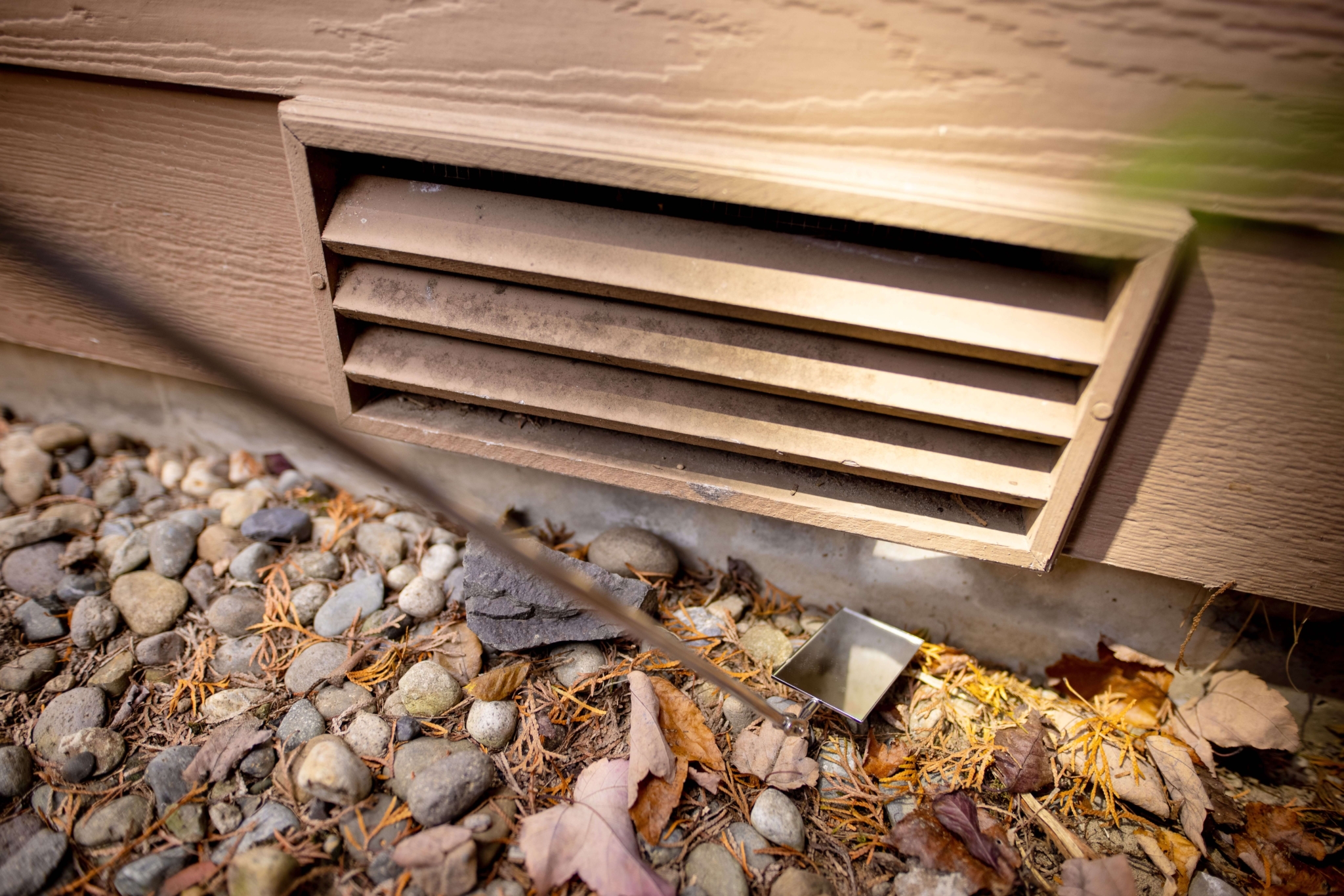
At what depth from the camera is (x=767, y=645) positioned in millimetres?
1835

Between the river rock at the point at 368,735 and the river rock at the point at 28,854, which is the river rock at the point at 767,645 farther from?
the river rock at the point at 28,854

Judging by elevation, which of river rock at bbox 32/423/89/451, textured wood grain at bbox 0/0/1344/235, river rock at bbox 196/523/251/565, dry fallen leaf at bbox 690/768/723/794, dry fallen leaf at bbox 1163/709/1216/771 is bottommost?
dry fallen leaf at bbox 1163/709/1216/771

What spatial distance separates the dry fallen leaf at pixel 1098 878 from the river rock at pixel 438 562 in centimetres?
165

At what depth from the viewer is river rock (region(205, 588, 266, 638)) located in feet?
5.94

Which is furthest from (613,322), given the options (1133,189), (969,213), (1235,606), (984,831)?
(1235,606)

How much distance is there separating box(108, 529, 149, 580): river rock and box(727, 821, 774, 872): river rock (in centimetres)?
180

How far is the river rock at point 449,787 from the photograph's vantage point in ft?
4.54

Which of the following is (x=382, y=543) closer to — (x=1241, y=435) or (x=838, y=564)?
(x=838, y=564)

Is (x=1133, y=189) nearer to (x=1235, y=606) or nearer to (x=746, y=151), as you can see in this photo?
(x=746, y=151)

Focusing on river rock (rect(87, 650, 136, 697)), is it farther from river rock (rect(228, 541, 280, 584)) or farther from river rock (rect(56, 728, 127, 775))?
river rock (rect(228, 541, 280, 584))

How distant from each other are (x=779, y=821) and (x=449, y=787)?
70 centimetres

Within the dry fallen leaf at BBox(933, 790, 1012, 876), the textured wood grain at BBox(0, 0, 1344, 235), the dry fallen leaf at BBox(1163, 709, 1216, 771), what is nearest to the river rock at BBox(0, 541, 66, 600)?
the textured wood grain at BBox(0, 0, 1344, 235)

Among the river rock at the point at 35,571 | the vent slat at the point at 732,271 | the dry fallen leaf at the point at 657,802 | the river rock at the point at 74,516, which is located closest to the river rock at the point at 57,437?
the river rock at the point at 74,516

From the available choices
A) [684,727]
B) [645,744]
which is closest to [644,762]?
[645,744]
